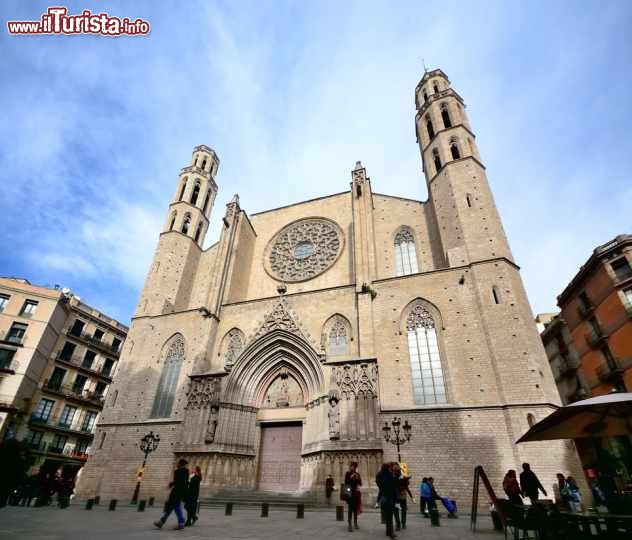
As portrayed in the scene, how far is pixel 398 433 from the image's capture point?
12.1m

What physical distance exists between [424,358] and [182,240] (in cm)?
1589

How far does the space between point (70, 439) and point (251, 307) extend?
1918cm

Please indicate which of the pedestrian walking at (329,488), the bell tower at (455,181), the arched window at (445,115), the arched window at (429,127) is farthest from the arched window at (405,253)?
the pedestrian walking at (329,488)

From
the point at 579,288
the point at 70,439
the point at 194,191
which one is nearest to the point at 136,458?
the point at 70,439

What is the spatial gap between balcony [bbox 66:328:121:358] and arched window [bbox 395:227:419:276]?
25.0 metres

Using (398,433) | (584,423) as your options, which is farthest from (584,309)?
(584,423)

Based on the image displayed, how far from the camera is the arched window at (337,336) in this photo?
50.5 feet

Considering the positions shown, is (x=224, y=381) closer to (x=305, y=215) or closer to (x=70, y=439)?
(x=305, y=215)

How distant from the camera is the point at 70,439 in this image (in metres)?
25.8

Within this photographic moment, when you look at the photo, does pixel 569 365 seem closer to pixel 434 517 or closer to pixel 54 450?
pixel 434 517

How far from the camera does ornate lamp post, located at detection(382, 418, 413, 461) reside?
11930 mm

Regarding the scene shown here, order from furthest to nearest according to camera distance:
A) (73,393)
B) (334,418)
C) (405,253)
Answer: (73,393) < (405,253) < (334,418)

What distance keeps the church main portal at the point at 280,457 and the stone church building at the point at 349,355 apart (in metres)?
0.05

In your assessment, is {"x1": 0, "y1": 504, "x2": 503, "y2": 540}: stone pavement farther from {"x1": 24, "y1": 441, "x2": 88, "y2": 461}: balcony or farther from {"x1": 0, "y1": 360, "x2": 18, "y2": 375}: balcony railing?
{"x1": 24, "y1": 441, "x2": 88, "y2": 461}: balcony
